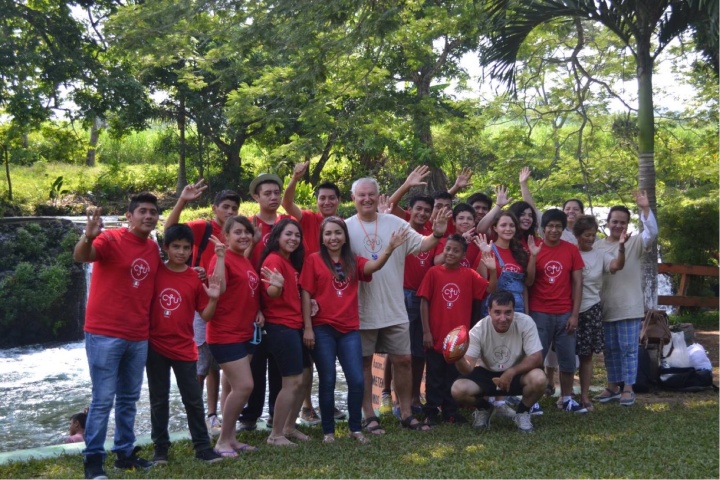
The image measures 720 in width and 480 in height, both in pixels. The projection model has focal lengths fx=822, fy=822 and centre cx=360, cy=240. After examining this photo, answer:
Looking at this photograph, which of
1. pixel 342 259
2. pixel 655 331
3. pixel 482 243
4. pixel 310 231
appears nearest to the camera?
pixel 342 259

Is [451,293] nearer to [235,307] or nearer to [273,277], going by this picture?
[273,277]

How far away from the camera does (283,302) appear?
18.3 feet

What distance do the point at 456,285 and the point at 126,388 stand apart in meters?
2.54

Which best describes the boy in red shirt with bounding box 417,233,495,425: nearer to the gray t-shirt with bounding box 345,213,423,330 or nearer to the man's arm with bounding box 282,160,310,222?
the gray t-shirt with bounding box 345,213,423,330

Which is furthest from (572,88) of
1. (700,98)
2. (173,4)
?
(173,4)

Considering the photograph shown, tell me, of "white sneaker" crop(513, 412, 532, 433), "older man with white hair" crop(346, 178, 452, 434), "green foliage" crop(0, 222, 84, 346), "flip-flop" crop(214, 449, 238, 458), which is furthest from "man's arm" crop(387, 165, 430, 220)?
"green foliage" crop(0, 222, 84, 346)

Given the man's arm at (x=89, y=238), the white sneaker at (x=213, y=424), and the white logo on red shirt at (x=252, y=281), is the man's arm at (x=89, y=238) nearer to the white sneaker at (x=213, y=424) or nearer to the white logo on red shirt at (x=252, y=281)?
the white logo on red shirt at (x=252, y=281)

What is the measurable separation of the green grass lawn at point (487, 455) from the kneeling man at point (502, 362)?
0.26 metres

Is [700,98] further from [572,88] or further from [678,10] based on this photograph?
[678,10]

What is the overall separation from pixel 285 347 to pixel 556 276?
2377 mm

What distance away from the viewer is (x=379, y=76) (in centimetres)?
1156

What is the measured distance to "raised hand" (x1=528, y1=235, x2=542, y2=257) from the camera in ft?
21.2

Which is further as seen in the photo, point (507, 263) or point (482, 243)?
point (507, 263)

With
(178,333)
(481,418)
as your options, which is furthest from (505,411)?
(178,333)
